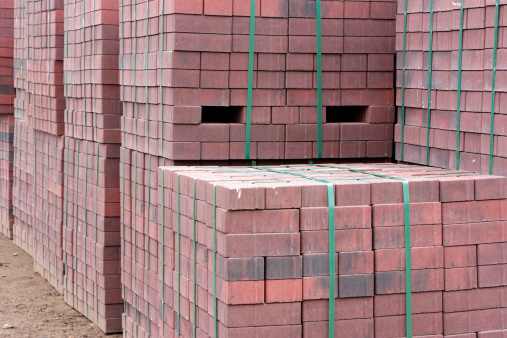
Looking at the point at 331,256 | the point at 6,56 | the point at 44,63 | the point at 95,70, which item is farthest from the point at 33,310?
the point at 6,56

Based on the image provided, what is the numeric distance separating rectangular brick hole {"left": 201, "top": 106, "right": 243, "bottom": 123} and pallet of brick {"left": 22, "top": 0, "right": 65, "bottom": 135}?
2575 millimetres

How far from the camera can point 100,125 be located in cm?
786

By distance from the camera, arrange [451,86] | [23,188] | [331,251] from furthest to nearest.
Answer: [23,188], [451,86], [331,251]

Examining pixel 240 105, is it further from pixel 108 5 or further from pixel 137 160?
pixel 108 5

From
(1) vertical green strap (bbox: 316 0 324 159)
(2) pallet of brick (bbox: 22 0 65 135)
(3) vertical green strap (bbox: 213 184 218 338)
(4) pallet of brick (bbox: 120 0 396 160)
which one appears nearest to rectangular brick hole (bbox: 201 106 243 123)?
(4) pallet of brick (bbox: 120 0 396 160)

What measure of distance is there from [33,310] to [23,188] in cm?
342

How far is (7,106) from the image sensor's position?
43.7 ft

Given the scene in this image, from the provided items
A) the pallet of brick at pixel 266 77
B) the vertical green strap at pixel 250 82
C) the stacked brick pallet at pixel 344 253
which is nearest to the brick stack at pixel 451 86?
the pallet of brick at pixel 266 77

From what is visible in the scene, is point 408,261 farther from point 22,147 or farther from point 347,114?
point 22,147

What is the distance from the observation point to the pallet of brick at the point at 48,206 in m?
9.45

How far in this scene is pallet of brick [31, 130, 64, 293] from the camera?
945 centimetres

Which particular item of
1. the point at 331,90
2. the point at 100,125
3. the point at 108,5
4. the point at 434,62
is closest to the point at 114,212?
the point at 100,125

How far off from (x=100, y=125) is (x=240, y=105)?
210cm

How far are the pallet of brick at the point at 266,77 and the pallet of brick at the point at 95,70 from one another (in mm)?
1031
